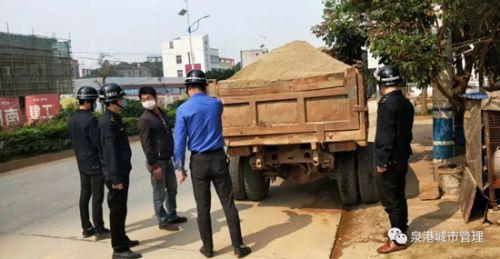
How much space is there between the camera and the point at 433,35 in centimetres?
644

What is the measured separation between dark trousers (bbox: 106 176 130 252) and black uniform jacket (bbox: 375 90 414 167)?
2558 mm

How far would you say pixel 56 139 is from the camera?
1482cm

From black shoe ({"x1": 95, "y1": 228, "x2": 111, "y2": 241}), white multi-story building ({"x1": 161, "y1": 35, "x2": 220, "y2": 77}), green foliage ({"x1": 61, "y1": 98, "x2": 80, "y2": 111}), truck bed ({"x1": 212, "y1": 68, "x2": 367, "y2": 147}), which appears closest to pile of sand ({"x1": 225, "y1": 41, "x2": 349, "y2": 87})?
truck bed ({"x1": 212, "y1": 68, "x2": 367, "y2": 147})

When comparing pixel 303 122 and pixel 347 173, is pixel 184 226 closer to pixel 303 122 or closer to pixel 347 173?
pixel 303 122

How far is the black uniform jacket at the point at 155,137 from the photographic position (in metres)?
5.41

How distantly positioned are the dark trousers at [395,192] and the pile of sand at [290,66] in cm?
144

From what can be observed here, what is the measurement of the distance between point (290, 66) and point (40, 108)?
13.2m

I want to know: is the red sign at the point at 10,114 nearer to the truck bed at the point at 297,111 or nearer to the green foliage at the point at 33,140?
the green foliage at the point at 33,140

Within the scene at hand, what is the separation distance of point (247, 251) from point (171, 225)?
137 cm

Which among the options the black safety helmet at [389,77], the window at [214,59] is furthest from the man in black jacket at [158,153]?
the window at [214,59]

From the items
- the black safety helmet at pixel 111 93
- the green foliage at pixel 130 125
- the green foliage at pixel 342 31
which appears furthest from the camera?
the green foliage at pixel 130 125

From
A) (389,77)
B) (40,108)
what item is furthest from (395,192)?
(40,108)

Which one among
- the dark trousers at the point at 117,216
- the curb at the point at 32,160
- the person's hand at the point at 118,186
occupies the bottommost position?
the curb at the point at 32,160

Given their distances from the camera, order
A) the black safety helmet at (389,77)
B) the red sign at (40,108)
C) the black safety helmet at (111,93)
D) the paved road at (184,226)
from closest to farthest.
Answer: the black safety helmet at (389,77) → the black safety helmet at (111,93) → the paved road at (184,226) → the red sign at (40,108)
